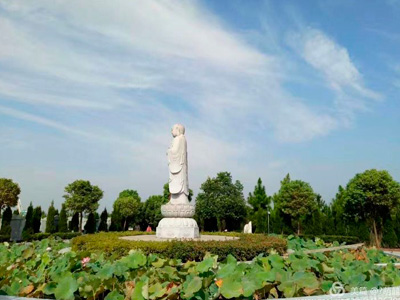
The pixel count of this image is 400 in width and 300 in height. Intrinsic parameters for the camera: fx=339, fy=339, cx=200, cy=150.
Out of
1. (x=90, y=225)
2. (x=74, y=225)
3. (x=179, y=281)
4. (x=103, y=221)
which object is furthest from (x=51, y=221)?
(x=179, y=281)

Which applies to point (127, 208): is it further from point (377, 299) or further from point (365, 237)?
point (377, 299)

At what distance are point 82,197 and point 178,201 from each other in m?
20.6

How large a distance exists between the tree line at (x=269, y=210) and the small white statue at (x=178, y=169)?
459 inches

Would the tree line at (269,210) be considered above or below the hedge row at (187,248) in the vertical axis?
above

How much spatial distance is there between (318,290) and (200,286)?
1119mm

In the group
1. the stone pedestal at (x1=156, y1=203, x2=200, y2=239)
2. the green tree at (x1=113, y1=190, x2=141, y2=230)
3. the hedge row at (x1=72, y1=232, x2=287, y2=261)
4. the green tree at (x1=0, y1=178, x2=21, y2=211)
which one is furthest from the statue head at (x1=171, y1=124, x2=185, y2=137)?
the green tree at (x1=113, y1=190, x2=141, y2=230)

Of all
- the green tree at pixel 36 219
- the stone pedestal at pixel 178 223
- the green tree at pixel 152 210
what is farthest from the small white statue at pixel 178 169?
the green tree at pixel 152 210

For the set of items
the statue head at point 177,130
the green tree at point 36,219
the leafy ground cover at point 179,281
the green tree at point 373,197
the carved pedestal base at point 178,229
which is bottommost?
the leafy ground cover at point 179,281

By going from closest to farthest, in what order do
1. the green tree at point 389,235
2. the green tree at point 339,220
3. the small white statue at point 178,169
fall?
the small white statue at point 178,169
the green tree at point 389,235
the green tree at point 339,220

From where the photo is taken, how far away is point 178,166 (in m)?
11.0

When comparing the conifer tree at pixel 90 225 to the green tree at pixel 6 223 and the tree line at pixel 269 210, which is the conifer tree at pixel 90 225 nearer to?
the tree line at pixel 269 210

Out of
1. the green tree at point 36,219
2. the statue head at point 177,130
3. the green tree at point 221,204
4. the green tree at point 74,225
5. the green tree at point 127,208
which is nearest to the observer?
the statue head at point 177,130

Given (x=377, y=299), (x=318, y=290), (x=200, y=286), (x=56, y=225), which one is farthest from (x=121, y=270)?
(x=56, y=225)

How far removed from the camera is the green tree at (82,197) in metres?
28.7
